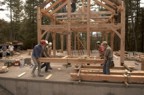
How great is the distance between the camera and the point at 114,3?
12.6 meters

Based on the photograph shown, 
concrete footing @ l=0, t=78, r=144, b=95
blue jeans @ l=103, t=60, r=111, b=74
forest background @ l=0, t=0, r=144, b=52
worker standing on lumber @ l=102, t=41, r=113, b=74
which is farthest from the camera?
forest background @ l=0, t=0, r=144, b=52

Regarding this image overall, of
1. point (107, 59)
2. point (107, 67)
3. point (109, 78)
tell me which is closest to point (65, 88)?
point (109, 78)

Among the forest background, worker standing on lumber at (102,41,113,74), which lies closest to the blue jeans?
worker standing on lumber at (102,41,113,74)

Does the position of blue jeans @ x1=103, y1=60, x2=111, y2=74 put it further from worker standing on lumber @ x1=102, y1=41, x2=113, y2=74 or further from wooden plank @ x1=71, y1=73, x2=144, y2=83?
wooden plank @ x1=71, y1=73, x2=144, y2=83

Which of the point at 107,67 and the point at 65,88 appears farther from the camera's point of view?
the point at 107,67

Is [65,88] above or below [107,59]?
below

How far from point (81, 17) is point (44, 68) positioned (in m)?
4.99

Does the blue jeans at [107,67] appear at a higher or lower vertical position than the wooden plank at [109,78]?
higher

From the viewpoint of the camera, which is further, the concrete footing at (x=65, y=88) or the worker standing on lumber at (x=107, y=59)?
the worker standing on lumber at (x=107, y=59)

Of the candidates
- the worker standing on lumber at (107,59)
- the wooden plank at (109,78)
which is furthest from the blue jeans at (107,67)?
the wooden plank at (109,78)

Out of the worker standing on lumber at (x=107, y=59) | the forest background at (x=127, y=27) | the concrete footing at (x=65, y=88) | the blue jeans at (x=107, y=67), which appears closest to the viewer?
the concrete footing at (x=65, y=88)

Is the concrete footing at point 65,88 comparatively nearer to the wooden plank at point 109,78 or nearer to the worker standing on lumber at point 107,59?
the wooden plank at point 109,78

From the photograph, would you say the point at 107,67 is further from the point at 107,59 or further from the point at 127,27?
the point at 127,27

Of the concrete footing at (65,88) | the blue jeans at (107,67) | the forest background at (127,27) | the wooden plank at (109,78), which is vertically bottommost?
the concrete footing at (65,88)
